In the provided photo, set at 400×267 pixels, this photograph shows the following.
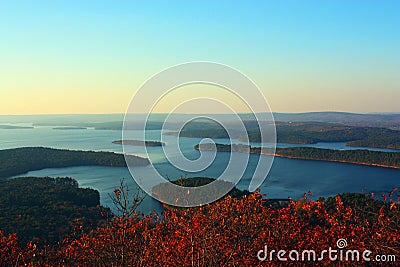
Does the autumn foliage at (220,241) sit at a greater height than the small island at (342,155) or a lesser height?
greater

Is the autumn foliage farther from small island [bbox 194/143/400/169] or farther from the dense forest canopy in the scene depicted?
small island [bbox 194/143/400/169]

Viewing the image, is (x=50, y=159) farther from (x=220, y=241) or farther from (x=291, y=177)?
(x=220, y=241)

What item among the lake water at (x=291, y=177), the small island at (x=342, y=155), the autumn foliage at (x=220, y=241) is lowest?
the lake water at (x=291, y=177)

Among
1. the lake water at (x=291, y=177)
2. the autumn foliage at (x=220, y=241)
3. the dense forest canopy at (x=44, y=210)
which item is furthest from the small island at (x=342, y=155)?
the autumn foliage at (x=220, y=241)

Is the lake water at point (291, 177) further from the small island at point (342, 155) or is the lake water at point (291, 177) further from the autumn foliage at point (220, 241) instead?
the autumn foliage at point (220, 241)

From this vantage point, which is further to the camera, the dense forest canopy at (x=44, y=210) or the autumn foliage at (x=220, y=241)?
the dense forest canopy at (x=44, y=210)

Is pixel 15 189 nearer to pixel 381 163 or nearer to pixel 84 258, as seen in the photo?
pixel 84 258

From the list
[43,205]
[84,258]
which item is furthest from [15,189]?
[84,258]

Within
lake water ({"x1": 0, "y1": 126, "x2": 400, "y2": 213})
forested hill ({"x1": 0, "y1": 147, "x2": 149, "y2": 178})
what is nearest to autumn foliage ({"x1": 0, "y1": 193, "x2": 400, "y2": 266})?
lake water ({"x1": 0, "y1": 126, "x2": 400, "y2": 213})
